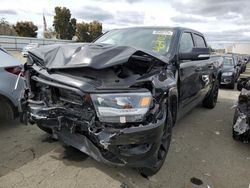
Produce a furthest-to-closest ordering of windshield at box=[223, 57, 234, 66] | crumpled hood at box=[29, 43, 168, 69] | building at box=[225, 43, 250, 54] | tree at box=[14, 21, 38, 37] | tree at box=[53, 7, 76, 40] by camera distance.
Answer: building at box=[225, 43, 250, 54] → tree at box=[53, 7, 76, 40] → tree at box=[14, 21, 38, 37] → windshield at box=[223, 57, 234, 66] → crumpled hood at box=[29, 43, 168, 69]

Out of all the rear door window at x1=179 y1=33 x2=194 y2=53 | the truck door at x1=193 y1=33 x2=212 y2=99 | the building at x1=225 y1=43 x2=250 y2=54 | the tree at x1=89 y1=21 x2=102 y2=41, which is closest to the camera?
the rear door window at x1=179 y1=33 x2=194 y2=53

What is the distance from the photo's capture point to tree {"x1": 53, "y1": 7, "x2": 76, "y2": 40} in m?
40.4

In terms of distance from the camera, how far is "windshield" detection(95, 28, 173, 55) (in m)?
3.94

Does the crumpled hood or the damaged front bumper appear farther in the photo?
the crumpled hood

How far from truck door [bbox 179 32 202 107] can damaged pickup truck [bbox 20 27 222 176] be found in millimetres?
697

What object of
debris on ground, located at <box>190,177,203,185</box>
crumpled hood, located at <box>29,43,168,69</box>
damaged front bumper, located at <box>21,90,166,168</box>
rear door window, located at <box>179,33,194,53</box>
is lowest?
debris on ground, located at <box>190,177,203,185</box>

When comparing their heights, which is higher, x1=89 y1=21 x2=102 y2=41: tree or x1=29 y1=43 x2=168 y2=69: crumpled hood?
x1=89 y1=21 x2=102 y2=41: tree

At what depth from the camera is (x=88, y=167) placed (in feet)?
10.7

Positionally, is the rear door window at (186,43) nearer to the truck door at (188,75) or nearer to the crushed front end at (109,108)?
the truck door at (188,75)

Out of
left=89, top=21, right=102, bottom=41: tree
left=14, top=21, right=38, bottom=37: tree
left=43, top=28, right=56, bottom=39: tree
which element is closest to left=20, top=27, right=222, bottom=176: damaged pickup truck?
left=14, top=21, right=38, bottom=37: tree

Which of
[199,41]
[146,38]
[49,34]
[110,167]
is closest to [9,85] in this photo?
[110,167]

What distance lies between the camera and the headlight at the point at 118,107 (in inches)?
96.4

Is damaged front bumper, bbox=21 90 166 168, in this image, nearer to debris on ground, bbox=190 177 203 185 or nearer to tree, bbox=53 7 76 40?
debris on ground, bbox=190 177 203 185

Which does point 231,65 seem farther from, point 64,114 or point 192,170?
point 64,114
